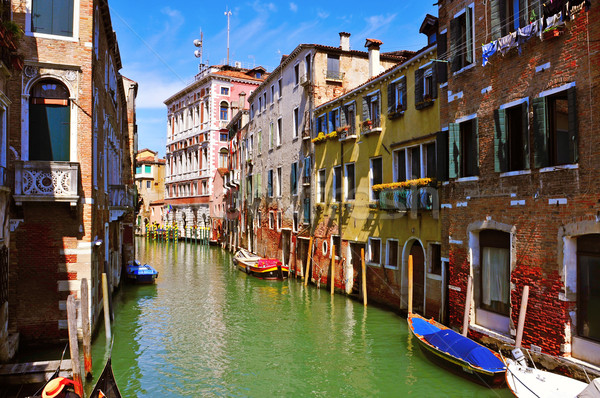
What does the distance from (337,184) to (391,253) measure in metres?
4.43

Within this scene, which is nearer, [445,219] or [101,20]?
[445,219]

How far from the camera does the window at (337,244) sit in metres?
18.2

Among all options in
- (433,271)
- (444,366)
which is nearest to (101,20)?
(433,271)

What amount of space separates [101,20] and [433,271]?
11.0 metres

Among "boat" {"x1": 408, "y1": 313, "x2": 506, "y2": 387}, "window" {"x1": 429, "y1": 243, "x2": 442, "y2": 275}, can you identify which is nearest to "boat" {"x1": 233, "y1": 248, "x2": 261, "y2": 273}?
"window" {"x1": 429, "y1": 243, "x2": 442, "y2": 275}

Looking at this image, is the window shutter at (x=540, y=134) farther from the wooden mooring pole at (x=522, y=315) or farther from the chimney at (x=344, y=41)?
the chimney at (x=344, y=41)

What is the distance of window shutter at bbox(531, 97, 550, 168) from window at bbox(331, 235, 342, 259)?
10.1 m

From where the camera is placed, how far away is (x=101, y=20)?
42.6 ft

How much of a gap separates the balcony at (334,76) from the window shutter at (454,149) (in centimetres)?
1059

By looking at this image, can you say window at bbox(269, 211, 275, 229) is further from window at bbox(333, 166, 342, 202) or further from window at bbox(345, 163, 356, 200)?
window at bbox(345, 163, 356, 200)

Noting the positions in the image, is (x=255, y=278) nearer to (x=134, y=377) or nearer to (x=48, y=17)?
(x=134, y=377)

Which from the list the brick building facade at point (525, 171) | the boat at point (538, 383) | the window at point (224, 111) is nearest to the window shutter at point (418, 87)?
the brick building facade at point (525, 171)

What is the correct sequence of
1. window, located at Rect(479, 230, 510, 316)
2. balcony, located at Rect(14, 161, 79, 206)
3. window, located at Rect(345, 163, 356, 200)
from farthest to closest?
1. window, located at Rect(345, 163, 356, 200)
2. window, located at Rect(479, 230, 510, 316)
3. balcony, located at Rect(14, 161, 79, 206)

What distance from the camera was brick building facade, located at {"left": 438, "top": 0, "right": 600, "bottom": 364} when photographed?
8133 mm
